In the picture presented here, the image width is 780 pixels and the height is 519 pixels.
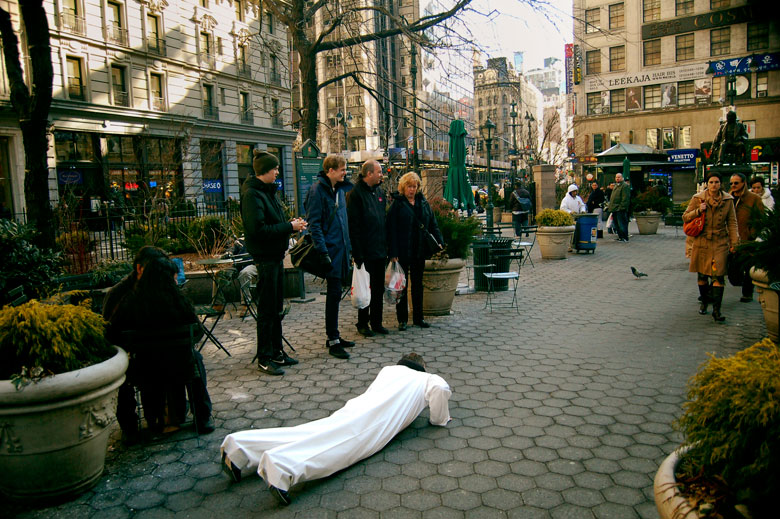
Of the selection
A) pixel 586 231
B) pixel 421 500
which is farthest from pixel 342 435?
pixel 586 231

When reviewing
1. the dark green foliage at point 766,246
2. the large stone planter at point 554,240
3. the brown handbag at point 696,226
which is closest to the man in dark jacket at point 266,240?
the dark green foliage at point 766,246

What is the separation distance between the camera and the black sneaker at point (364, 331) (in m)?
6.99

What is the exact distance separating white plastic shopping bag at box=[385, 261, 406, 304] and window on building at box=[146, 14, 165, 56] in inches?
1222

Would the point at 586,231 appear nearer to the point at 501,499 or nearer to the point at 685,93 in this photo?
the point at 501,499

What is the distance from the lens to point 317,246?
5.80 m

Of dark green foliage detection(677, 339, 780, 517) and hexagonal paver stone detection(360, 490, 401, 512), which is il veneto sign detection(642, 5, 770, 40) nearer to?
dark green foliage detection(677, 339, 780, 517)

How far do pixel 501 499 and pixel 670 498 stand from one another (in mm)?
1364

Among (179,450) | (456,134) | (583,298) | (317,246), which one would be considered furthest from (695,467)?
(456,134)

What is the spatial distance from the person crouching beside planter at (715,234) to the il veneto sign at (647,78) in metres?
45.5

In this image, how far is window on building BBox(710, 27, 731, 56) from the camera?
1783 inches

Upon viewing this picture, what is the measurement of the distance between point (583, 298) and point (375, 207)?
14.8 feet

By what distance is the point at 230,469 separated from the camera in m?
3.32

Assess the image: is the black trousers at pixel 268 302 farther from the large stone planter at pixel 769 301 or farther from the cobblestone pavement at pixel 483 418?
the large stone planter at pixel 769 301

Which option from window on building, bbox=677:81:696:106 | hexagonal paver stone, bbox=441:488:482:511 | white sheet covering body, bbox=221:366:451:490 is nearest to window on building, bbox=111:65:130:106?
white sheet covering body, bbox=221:366:451:490
